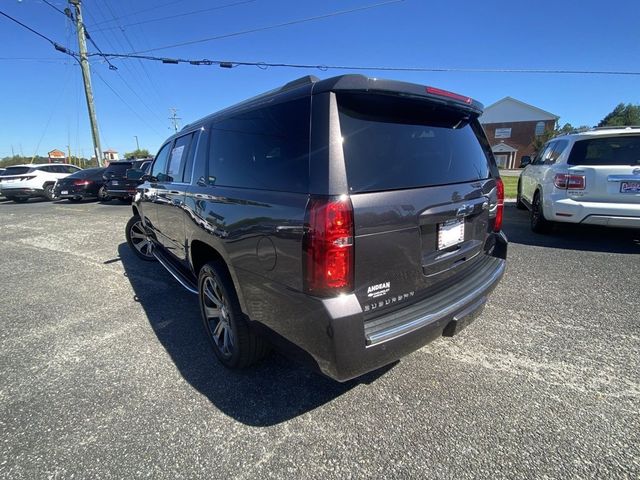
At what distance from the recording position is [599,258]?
15.5 ft

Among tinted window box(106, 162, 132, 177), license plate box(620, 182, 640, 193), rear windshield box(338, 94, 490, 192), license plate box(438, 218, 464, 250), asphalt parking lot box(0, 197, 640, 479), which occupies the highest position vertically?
tinted window box(106, 162, 132, 177)

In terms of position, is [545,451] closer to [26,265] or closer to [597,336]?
[597,336]

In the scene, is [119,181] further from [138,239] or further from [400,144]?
[400,144]

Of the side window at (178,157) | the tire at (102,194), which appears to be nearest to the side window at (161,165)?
the side window at (178,157)

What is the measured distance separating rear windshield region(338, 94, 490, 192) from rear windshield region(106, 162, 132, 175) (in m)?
13.9

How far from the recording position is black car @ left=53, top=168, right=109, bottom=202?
14.0m

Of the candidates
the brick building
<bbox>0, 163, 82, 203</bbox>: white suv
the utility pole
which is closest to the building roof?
the brick building

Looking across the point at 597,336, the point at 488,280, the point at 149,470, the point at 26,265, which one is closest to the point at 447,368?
the point at 488,280

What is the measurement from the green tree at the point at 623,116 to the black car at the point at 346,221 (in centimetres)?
7324

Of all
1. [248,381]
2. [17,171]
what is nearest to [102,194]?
[17,171]

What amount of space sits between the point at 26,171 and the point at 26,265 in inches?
534

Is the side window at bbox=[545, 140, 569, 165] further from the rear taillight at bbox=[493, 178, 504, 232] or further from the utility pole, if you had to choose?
the utility pole

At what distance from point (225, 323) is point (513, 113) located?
5987 cm

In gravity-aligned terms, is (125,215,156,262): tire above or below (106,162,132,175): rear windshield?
below
